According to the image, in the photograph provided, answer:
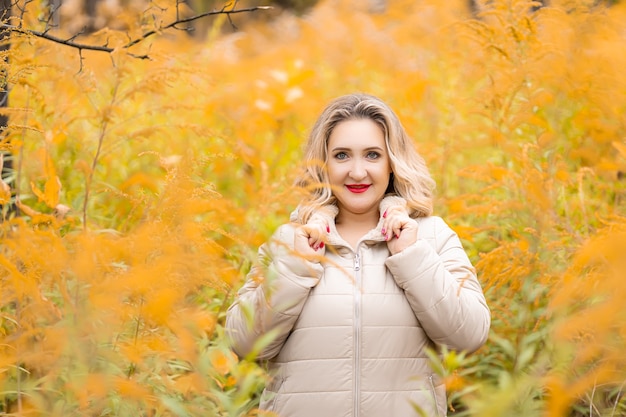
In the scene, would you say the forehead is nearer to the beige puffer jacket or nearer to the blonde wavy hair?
the blonde wavy hair

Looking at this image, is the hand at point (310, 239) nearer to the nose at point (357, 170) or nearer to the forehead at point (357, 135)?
the nose at point (357, 170)

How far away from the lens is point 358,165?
247cm

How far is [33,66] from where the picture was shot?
2.44m

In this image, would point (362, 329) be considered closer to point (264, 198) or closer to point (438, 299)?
point (438, 299)

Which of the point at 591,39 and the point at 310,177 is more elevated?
the point at 591,39

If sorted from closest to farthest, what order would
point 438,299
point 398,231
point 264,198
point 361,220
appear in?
1. point 438,299
2. point 398,231
3. point 264,198
4. point 361,220

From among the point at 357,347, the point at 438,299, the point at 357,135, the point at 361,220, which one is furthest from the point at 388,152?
the point at 357,347

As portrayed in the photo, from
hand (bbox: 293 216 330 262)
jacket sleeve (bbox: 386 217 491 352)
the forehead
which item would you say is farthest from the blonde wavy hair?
jacket sleeve (bbox: 386 217 491 352)

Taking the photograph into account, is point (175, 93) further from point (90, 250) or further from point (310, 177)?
point (90, 250)

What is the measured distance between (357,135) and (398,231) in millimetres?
382

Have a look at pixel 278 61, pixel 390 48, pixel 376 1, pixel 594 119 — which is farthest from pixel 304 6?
pixel 594 119

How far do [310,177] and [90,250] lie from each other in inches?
38.3

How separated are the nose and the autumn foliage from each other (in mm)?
232

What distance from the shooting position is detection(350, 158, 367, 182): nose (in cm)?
245
